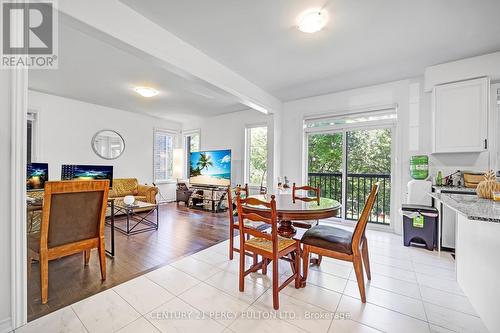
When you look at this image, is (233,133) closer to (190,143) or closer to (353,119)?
(190,143)

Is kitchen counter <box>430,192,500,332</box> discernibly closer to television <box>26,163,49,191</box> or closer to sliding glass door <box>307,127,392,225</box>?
sliding glass door <box>307,127,392,225</box>

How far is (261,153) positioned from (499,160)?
3985 mm

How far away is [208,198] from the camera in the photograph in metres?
5.50

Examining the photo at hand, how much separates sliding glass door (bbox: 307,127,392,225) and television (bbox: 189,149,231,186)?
83.0 inches

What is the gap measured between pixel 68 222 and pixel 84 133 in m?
3.93

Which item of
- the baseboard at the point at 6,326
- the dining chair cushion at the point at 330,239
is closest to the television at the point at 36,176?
the baseboard at the point at 6,326

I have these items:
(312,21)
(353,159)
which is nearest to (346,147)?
(353,159)

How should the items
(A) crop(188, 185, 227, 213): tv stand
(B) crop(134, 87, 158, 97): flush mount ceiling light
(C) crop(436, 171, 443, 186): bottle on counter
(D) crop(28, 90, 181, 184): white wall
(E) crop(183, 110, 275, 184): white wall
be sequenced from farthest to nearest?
1. (E) crop(183, 110, 275, 184): white wall
2. (A) crop(188, 185, 227, 213): tv stand
3. (D) crop(28, 90, 181, 184): white wall
4. (B) crop(134, 87, 158, 97): flush mount ceiling light
5. (C) crop(436, 171, 443, 186): bottle on counter

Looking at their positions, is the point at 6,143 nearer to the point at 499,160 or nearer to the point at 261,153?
the point at 261,153

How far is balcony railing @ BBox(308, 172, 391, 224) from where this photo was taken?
3816 mm

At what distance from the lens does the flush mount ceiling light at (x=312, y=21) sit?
203 centimetres

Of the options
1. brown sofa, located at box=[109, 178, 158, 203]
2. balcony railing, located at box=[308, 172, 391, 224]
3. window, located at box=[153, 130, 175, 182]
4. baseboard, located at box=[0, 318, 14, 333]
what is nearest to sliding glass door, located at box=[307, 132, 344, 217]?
balcony railing, located at box=[308, 172, 391, 224]

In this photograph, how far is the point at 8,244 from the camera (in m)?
1.40

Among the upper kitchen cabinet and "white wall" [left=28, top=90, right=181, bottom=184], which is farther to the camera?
"white wall" [left=28, top=90, right=181, bottom=184]
